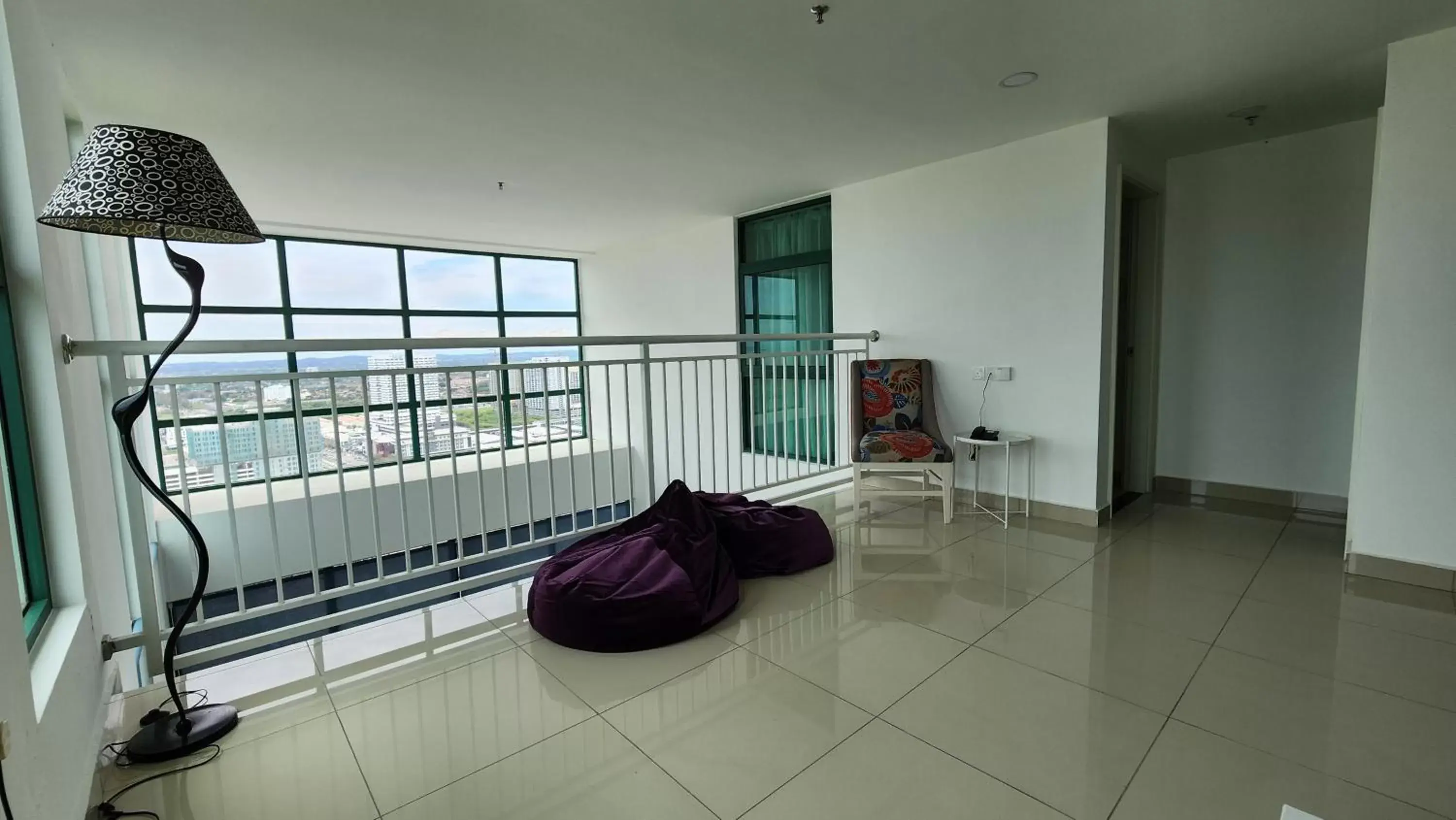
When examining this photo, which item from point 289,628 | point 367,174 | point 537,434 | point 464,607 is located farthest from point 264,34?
point 537,434

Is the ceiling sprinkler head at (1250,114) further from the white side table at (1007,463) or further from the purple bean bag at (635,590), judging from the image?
the purple bean bag at (635,590)

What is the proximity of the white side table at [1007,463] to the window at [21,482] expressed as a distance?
3.74 metres

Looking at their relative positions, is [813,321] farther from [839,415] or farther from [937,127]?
[937,127]

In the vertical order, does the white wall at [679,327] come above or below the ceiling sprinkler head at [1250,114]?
below

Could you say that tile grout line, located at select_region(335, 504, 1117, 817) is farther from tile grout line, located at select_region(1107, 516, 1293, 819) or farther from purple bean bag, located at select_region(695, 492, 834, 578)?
purple bean bag, located at select_region(695, 492, 834, 578)

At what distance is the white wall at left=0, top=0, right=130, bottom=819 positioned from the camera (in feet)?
3.69

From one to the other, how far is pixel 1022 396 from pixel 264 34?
4.09 m

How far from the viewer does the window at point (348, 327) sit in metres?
5.41

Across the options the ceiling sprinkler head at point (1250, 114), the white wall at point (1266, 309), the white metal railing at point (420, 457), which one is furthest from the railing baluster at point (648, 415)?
the white wall at point (1266, 309)

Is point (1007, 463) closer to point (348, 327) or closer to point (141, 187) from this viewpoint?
point (141, 187)

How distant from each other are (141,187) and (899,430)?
11.7ft

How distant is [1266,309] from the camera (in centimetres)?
381

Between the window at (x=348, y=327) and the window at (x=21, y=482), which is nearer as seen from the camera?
the window at (x=21, y=482)

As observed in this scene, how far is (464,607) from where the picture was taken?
103 inches
